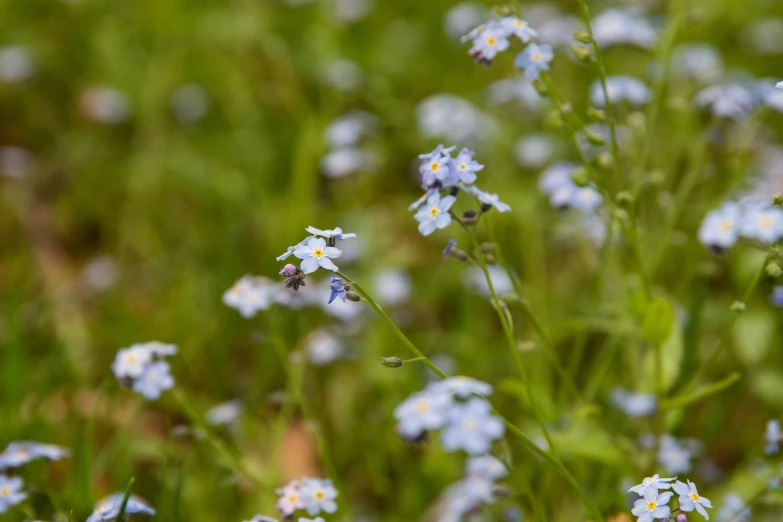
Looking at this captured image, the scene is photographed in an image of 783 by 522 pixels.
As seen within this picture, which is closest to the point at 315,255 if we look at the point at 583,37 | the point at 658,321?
the point at 583,37

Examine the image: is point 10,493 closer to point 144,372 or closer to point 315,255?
point 144,372

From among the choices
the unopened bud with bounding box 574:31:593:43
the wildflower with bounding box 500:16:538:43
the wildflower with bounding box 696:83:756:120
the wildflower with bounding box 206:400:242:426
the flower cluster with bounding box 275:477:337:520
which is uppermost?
the wildflower with bounding box 696:83:756:120

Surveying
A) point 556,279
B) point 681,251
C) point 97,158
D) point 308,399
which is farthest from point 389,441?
point 97,158

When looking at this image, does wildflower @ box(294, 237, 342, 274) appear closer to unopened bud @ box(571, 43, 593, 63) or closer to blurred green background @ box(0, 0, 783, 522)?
blurred green background @ box(0, 0, 783, 522)

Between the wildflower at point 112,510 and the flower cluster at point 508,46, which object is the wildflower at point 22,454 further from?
the flower cluster at point 508,46

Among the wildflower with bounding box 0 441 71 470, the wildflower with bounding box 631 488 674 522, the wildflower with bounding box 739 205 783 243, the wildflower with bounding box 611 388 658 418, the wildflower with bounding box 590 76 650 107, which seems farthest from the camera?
the wildflower with bounding box 590 76 650 107

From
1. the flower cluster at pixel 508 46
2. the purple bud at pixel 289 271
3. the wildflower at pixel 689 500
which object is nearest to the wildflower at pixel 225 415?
the purple bud at pixel 289 271

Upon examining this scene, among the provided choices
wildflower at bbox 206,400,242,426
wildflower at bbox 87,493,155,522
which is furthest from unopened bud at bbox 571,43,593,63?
wildflower at bbox 206,400,242,426
